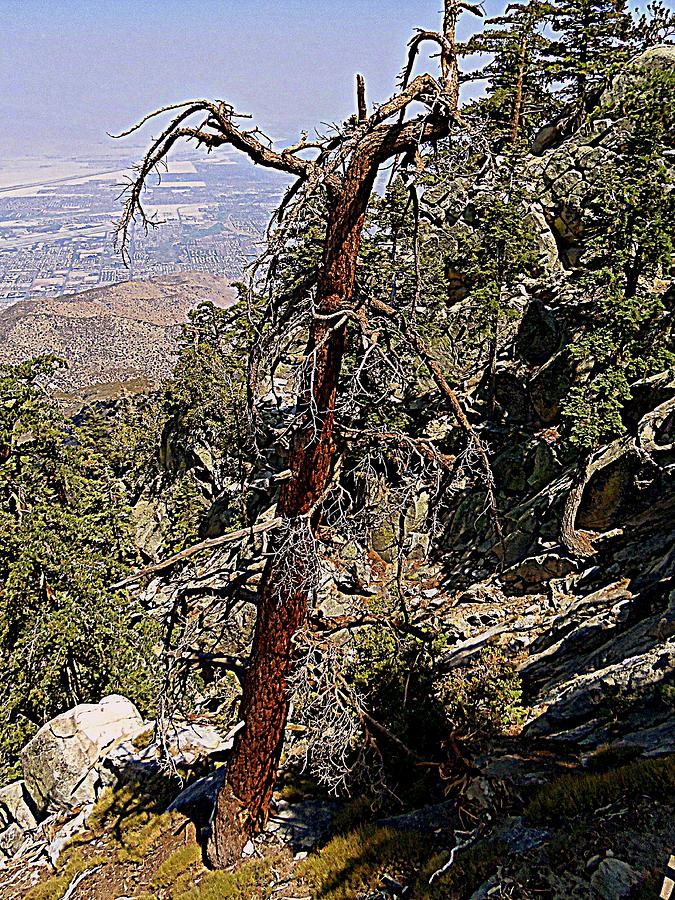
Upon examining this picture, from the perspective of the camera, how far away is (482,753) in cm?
803

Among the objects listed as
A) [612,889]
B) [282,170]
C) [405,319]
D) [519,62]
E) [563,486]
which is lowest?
[563,486]

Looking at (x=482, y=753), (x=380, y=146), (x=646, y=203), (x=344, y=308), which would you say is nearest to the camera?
(x=380, y=146)

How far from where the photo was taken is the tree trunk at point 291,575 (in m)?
5.61

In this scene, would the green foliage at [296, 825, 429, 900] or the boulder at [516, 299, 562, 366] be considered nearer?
the green foliage at [296, 825, 429, 900]

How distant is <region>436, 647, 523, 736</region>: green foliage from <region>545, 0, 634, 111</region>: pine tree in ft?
124

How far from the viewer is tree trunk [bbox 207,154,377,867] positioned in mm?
5605

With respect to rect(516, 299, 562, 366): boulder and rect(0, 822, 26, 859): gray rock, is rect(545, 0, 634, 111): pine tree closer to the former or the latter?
rect(516, 299, 562, 366): boulder

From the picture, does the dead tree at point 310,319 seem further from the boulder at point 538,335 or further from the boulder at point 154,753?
the boulder at point 538,335

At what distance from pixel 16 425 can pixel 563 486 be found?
1565 cm

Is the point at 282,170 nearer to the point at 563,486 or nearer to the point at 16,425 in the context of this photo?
the point at 16,425

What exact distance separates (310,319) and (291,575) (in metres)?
2.57

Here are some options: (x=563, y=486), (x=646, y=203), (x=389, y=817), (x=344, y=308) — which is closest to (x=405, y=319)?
(x=344, y=308)

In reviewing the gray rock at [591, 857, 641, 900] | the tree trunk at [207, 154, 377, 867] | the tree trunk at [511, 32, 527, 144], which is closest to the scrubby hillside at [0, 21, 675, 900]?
the gray rock at [591, 857, 641, 900]

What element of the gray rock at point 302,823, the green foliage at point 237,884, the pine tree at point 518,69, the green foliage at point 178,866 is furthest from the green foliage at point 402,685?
the pine tree at point 518,69
